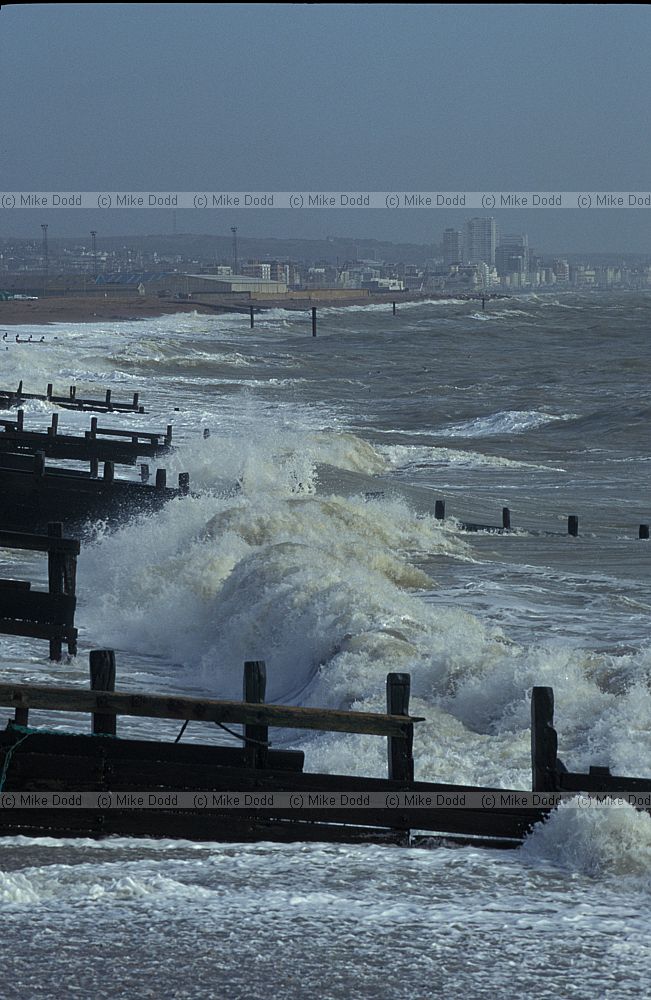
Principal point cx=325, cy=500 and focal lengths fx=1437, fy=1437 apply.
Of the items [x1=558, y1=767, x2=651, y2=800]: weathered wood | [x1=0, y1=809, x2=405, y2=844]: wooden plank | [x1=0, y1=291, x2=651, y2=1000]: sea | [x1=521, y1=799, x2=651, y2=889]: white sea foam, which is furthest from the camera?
[x1=0, y1=809, x2=405, y2=844]: wooden plank

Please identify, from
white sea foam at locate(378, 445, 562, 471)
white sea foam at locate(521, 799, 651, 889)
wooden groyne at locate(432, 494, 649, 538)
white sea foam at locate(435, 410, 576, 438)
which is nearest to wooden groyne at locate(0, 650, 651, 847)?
white sea foam at locate(521, 799, 651, 889)

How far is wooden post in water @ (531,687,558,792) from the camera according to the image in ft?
32.0

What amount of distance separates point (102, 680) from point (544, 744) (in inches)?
122

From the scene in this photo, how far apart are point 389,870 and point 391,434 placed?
4380cm

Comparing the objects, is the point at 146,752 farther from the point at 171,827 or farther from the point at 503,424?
the point at 503,424

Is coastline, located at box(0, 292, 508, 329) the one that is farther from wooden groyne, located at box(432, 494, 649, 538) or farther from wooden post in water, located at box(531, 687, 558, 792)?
wooden post in water, located at box(531, 687, 558, 792)

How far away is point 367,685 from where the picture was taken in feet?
48.5

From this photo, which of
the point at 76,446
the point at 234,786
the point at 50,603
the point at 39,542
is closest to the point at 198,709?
the point at 234,786

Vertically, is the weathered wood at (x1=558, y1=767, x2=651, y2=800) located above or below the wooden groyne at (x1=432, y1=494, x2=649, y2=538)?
above

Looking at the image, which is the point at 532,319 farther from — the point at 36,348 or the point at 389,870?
the point at 389,870

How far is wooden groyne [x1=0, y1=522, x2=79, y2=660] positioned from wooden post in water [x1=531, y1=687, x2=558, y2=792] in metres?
7.16

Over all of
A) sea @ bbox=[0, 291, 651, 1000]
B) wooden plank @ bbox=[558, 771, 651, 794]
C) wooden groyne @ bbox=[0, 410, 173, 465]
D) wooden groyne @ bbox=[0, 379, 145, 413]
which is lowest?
sea @ bbox=[0, 291, 651, 1000]

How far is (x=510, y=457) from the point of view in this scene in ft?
151

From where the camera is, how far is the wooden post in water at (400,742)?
996 cm
